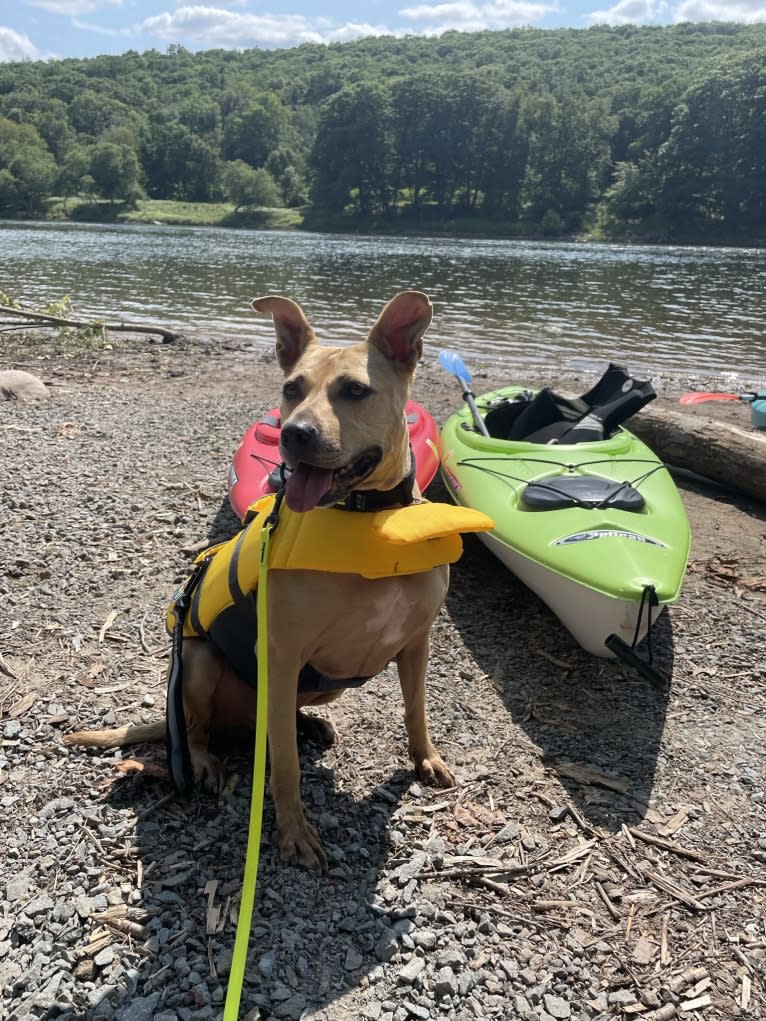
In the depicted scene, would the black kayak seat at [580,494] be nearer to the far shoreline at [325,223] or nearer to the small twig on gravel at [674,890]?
the small twig on gravel at [674,890]

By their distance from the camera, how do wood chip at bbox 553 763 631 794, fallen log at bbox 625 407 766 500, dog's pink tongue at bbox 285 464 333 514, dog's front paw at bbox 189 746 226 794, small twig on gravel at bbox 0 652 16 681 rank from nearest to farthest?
dog's pink tongue at bbox 285 464 333 514 < dog's front paw at bbox 189 746 226 794 < wood chip at bbox 553 763 631 794 < small twig on gravel at bbox 0 652 16 681 < fallen log at bbox 625 407 766 500

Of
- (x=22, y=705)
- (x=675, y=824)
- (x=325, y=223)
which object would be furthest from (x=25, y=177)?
(x=675, y=824)

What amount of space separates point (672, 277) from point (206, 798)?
1542 inches

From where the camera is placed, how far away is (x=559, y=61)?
532 feet

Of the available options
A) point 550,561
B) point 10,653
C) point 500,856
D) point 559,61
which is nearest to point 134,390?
point 10,653

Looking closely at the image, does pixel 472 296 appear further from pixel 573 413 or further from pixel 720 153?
pixel 720 153

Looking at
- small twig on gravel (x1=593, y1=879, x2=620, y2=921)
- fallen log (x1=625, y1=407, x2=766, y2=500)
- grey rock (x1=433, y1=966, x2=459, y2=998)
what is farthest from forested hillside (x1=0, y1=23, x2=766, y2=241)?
grey rock (x1=433, y1=966, x2=459, y2=998)

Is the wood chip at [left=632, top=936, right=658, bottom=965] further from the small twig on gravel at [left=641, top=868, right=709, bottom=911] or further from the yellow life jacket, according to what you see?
the yellow life jacket

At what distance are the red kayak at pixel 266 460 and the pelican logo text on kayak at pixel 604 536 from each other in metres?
1.72

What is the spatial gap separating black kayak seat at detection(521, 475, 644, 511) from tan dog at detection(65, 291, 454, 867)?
8.32 feet

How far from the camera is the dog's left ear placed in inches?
129

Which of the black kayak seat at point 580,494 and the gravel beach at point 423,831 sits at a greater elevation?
the black kayak seat at point 580,494

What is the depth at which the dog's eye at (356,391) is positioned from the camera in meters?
3.09

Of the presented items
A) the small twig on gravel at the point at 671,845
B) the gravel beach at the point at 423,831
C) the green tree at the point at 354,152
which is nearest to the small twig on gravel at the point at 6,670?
the gravel beach at the point at 423,831
